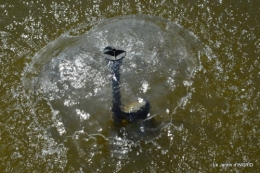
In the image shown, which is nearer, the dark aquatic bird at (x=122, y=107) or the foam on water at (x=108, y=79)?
the dark aquatic bird at (x=122, y=107)

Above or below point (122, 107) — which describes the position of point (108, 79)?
above

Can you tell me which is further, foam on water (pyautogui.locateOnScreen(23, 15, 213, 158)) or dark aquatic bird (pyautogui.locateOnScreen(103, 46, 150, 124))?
foam on water (pyautogui.locateOnScreen(23, 15, 213, 158))

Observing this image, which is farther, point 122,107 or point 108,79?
point 108,79

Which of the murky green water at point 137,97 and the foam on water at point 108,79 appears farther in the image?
the foam on water at point 108,79

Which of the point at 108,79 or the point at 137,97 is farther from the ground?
the point at 108,79

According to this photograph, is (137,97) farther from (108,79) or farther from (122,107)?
(108,79)

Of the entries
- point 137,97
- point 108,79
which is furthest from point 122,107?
point 108,79

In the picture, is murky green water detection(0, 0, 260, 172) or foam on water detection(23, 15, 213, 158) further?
foam on water detection(23, 15, 213, 158)

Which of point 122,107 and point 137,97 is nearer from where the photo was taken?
point 122,107

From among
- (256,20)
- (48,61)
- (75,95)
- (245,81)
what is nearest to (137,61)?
(75,95)
